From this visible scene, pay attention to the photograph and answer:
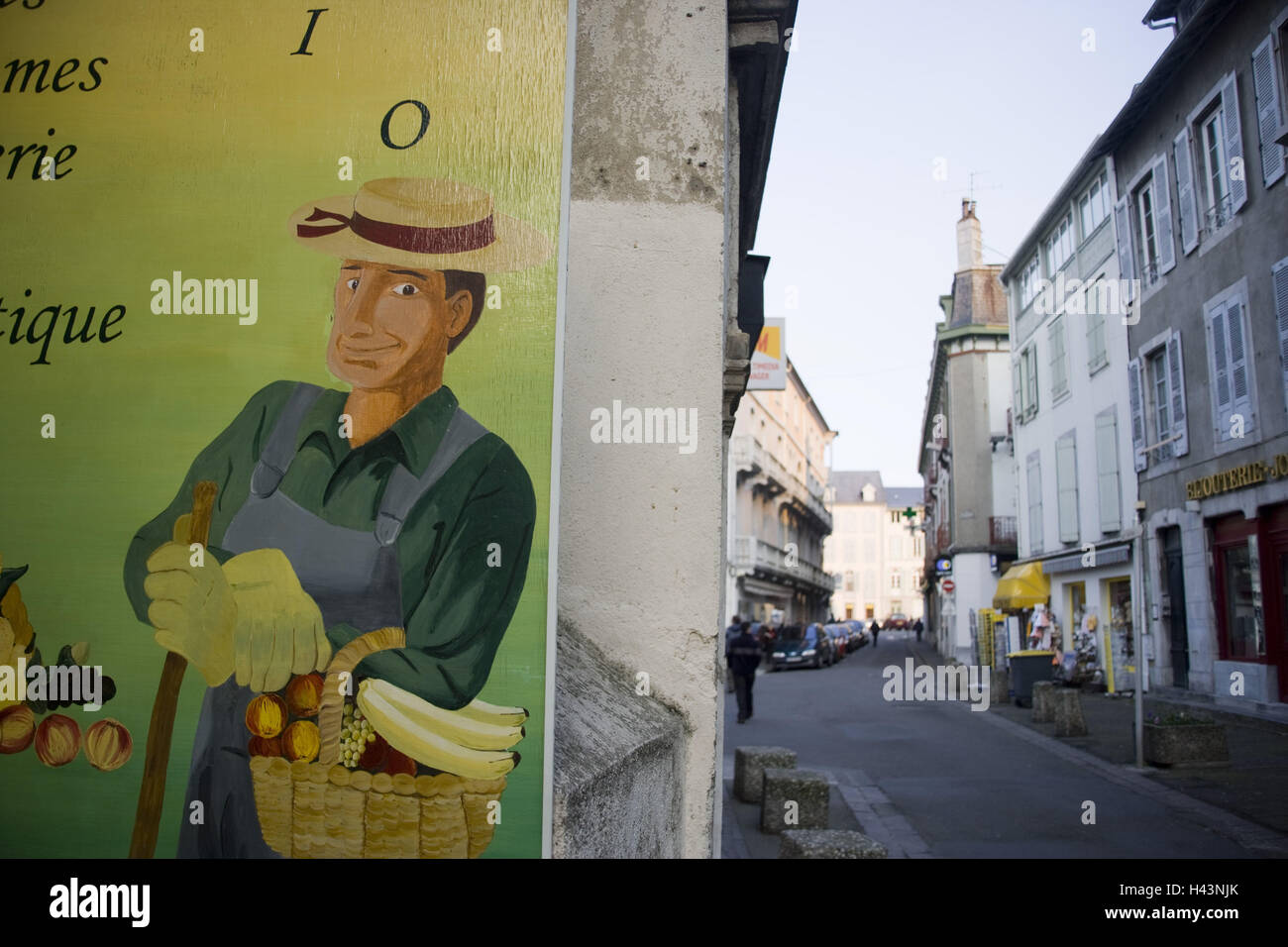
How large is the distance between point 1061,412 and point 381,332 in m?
25.5

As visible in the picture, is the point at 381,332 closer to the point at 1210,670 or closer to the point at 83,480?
the point at 83,480

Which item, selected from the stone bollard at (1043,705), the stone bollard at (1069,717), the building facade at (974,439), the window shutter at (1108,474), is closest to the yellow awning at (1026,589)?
the window shutter at (1108,474)

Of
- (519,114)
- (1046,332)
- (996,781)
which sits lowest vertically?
(996,781)

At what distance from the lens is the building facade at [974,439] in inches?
1490

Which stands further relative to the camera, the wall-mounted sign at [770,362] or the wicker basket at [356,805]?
the wall-mounted sign at [770,362]

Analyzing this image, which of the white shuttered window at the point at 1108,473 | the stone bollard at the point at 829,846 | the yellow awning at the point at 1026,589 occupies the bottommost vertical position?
the stone bollard at the point at 829,846

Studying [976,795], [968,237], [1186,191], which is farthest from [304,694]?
[968,237]

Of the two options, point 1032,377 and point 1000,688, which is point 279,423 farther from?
point 1032,377

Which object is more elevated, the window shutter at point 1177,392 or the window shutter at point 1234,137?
the window shutter at point 1234,137

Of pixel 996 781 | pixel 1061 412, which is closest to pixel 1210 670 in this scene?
pixel 996 781

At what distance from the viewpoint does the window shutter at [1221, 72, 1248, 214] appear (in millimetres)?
15180

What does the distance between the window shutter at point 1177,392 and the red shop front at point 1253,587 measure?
5.69ft

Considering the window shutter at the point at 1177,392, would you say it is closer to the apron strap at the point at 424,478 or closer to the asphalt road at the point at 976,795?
the asphalt road at the point at 976,795

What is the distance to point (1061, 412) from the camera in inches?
1033
